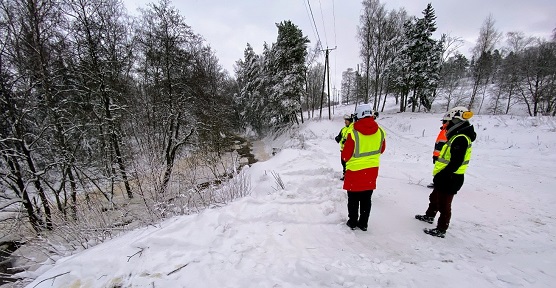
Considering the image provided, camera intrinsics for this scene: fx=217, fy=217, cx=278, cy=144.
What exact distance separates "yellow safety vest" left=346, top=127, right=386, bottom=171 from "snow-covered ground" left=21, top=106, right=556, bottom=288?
99cm

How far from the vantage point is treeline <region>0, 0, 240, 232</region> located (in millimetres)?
7559

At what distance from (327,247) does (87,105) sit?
46.7ft

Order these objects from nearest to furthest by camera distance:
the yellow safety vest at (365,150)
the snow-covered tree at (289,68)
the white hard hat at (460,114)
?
the yellow safety vest at (365,150)
the white hard hat at (460,114)
the snow-covered tree at (289,68)

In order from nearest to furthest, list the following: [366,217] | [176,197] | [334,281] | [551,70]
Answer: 1. [334,281]
2. [366,217]
3. [176,197]
4. [551,70]

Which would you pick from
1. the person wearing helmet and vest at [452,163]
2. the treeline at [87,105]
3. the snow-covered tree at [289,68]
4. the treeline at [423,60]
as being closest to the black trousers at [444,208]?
the person wearing helmet and vest at [452,163]

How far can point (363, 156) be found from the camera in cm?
309

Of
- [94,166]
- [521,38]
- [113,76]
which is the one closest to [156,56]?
[113,76]

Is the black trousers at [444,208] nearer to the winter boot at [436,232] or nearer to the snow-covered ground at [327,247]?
the winter boot at [436,232]

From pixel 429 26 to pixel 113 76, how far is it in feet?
93.9

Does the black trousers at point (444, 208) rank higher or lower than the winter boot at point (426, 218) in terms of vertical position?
higher

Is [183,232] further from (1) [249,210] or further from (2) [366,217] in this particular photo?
(2) [366,217]

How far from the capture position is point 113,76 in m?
12.6

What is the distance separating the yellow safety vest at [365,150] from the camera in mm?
3057

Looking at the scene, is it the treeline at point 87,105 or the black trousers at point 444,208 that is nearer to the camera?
the black trousers at point 444,208
